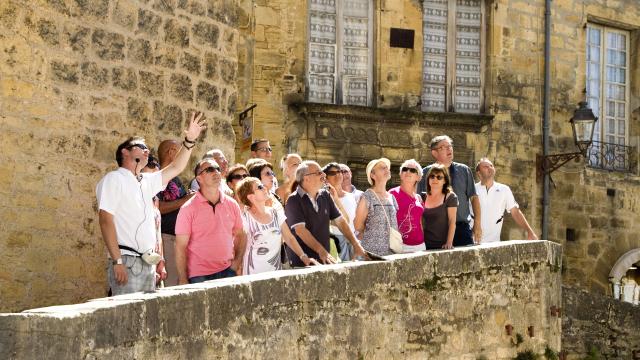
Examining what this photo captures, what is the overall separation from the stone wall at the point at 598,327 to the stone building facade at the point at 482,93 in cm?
472

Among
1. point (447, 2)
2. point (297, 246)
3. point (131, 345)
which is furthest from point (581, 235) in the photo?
point (131, 345)

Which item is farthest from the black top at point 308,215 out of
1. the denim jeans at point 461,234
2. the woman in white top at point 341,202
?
the denim jeans at point 461,234

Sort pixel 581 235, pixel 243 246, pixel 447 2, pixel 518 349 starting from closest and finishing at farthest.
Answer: pixel 243 246, pixel 518 349, pixel 447 2, pixel 581 235

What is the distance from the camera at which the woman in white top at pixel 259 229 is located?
9.05m

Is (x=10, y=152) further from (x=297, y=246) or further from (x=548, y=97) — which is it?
(x=548, y=97)

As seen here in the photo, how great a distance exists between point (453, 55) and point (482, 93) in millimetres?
657

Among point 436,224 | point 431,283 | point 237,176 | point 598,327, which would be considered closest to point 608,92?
point 598,327

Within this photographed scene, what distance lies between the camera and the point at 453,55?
18328 mm

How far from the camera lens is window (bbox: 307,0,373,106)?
17266 mm

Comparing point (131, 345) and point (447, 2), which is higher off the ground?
point (447, 2)

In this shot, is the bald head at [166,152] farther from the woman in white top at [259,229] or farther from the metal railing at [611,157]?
the metal railing at [611,157]

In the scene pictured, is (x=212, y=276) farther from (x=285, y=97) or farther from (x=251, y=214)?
(x=285, y=97)

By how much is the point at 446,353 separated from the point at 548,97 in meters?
9.88

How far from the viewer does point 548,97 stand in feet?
63.0
